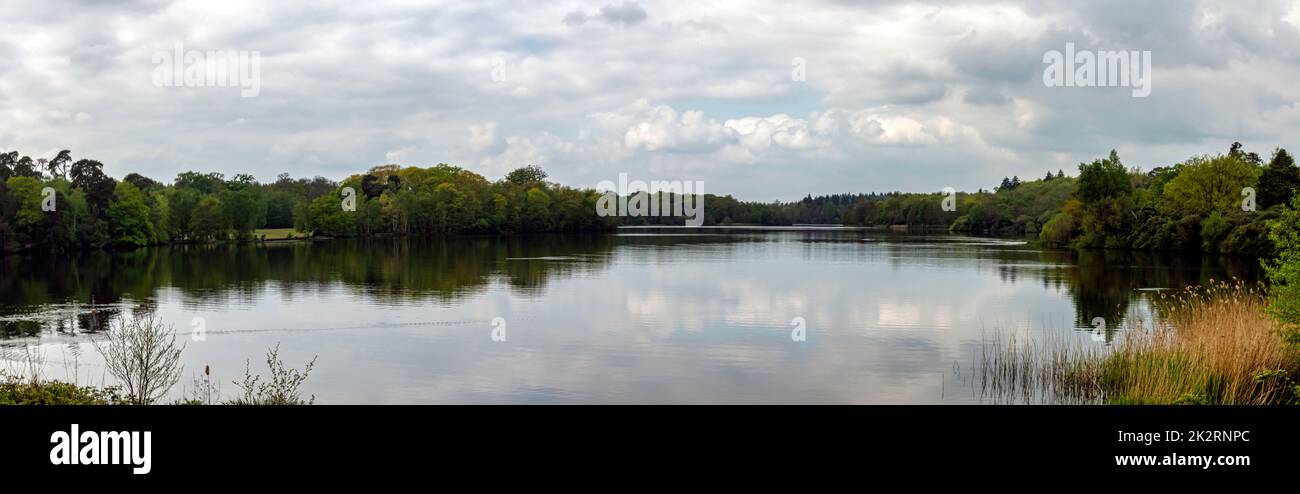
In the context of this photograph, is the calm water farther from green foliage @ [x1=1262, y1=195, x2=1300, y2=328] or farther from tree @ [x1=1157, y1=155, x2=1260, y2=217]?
tree @ [x1=1157, y1=155, x2=1260, y2=217]

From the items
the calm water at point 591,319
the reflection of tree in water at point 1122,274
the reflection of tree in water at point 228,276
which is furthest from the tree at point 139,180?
the reflection of tree in water at point 1122,274

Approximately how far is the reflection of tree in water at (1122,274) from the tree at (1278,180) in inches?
313

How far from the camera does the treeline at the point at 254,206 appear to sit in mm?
77688

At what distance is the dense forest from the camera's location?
7331 centimetres

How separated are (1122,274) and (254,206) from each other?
3431 inches

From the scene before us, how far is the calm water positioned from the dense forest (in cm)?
1383

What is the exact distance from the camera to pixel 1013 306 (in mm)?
35062

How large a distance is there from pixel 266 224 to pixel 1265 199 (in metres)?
110
